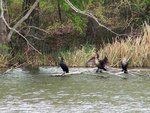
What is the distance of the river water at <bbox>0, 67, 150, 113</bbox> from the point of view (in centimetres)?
1866

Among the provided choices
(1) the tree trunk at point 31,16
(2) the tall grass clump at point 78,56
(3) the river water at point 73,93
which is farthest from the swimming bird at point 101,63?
(1) the tree trunk at point 31,16

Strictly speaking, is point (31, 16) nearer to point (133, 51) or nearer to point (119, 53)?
point (119, 53)

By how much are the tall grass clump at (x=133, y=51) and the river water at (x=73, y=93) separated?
260 cm

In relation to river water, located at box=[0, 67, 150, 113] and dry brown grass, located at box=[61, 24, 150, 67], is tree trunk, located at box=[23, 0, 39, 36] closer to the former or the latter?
dry brown grass, located at box=[61, 24, 150, 67]

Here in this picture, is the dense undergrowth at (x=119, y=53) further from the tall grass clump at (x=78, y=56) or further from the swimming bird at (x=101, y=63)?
the swimming bird at (x=101, y=63)

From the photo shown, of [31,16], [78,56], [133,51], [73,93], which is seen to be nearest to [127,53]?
[133,51]

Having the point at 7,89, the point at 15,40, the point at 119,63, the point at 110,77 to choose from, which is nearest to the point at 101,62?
the point at 110,77

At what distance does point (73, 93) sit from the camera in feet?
73.8

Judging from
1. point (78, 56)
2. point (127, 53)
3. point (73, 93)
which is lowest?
point (73, 93)

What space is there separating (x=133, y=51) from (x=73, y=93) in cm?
1041

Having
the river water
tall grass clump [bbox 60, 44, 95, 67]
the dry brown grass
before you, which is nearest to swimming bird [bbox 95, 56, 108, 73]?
the river water

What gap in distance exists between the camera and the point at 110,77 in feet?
92.9

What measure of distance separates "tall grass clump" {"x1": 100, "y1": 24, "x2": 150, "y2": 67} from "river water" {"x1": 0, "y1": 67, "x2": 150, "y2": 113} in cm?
260

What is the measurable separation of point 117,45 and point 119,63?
1.01 meters
